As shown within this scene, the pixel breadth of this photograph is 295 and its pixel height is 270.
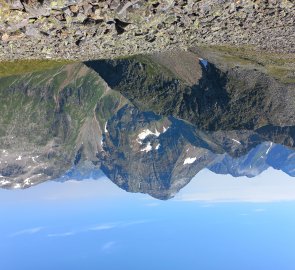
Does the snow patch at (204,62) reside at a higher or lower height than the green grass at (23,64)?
lower

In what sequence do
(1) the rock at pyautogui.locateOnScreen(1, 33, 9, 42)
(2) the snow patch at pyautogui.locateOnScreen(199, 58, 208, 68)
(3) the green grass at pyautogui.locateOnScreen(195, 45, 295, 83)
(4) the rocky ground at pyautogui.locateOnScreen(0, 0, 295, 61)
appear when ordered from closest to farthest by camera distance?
1. (4) the rocky ground at pyautogui.locateOnScreen(0, 0, 295, 61)
2. (1) the rock at pyautogui.locateOnScreen(1, 33, 9, 42)
3. (3) the green grass at pyautogui.locateOnScreen(195, 45, 295, 83)
4. (2) the snow patch at pyautogui.locateOnScreen(199, 58, 208, 68)

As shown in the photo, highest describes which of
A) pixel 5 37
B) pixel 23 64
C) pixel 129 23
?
pixel 129 23

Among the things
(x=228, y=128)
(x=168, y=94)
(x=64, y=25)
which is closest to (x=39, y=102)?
(x=168, y=94)

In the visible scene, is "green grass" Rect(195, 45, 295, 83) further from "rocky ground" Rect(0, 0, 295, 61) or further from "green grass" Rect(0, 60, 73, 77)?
"green grass" Rect(0, 60, 73, 77)

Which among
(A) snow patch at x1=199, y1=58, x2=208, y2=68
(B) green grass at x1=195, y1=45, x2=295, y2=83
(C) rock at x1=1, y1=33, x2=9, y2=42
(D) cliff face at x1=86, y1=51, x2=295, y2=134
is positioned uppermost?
(C) rock at x1=1, y1=33, x2=9, y2=42

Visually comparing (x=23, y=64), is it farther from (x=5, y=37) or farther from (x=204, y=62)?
(x=204, y=62)

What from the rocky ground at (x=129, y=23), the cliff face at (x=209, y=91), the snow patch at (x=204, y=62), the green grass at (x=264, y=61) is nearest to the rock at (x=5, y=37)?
the rocky ground at (x=129, y=23)

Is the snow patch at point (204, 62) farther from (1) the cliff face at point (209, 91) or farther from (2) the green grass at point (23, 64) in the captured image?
(2) the green grass at point (23, 64)

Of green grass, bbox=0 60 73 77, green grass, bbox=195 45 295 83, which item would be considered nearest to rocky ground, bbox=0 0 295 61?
green grass, bbox=0 60 73 77

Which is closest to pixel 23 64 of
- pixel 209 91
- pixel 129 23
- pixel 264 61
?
pixel 129 23
